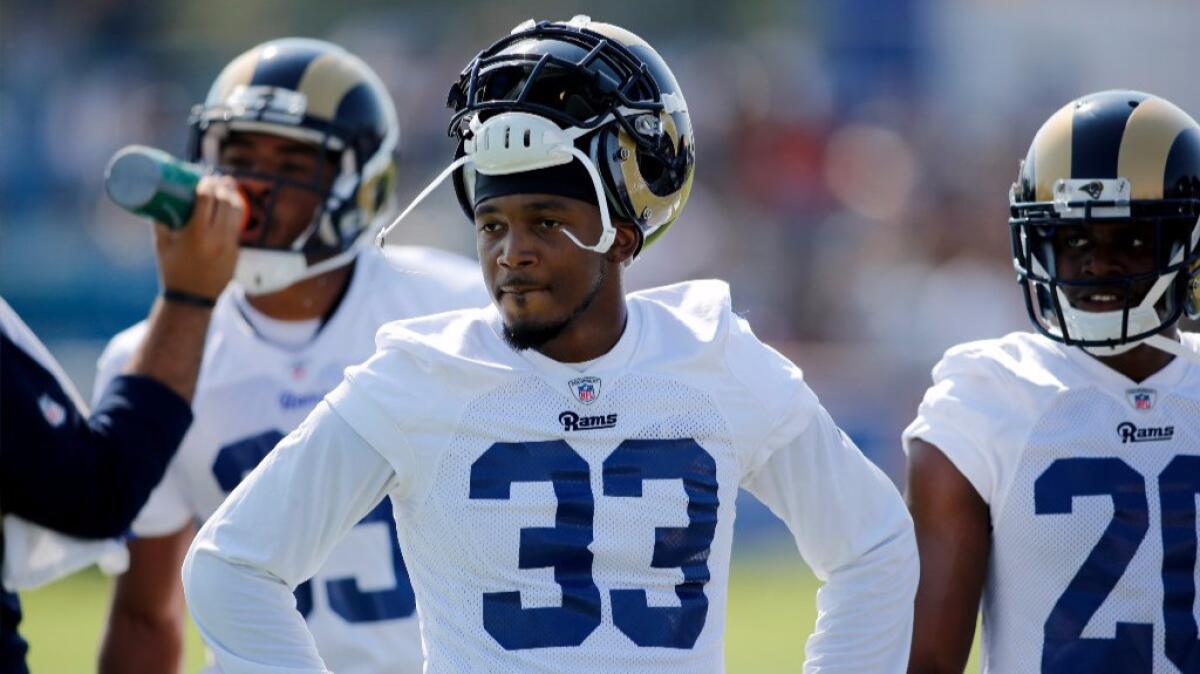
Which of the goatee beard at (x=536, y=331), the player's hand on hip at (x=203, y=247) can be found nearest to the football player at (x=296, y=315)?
the player's hand on hip at (x=203, y=247)

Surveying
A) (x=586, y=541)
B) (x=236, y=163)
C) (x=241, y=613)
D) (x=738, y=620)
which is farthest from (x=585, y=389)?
(x=738, y=620)

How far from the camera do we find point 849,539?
10.8 ft

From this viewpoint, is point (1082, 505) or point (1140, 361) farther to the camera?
point (1140, 361)

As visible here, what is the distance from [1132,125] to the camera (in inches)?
143

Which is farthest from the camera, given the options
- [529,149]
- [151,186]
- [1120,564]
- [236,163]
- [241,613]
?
[236,163]

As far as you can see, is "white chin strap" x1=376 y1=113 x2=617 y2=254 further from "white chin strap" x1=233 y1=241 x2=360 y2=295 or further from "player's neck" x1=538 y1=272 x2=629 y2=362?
"white chin strap" x1=233 y1=241 x2=360 y2=295

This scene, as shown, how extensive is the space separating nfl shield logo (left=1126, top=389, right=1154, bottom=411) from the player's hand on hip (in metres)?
1.93

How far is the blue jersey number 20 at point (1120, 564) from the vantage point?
3.45m

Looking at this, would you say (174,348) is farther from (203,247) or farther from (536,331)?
(536,331)

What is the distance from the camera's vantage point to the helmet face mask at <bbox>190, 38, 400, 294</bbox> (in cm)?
457

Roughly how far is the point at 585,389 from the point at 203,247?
3.68 feet

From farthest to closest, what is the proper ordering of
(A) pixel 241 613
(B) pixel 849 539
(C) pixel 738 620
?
(C) pixel 738 620 < (B) pixel 849 539 < (A) pixel 241 613

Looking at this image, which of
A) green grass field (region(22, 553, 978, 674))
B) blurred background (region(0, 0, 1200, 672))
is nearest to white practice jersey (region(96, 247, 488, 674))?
green grass field (region(22, 553, 978, 674))

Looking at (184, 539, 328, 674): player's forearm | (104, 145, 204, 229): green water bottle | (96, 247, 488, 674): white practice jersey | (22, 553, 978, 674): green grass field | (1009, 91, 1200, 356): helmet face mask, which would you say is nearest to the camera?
(184, 539, 328, 674): player's forearm
